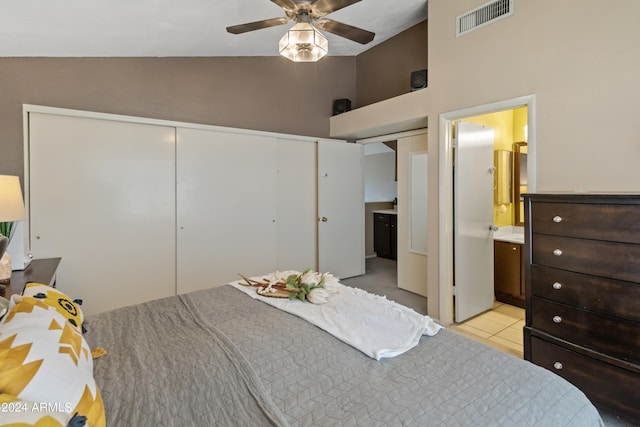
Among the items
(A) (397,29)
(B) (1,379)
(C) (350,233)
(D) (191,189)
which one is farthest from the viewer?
(C) (350,233)

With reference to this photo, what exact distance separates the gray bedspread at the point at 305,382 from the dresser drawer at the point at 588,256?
0.93m

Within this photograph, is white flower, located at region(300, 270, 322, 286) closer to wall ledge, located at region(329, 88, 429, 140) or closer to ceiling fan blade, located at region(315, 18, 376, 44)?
ceiling fan blade, located at region(315, 18, 376, 44)

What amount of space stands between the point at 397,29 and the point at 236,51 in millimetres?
2004

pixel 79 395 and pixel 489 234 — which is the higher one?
pixel 489 234

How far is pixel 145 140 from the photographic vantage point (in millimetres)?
3049

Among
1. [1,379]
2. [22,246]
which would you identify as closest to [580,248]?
[1,379]

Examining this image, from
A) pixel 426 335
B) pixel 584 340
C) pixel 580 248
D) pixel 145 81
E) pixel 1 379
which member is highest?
pixel 145 81

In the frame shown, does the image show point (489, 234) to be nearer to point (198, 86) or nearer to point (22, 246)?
point (198, 86)

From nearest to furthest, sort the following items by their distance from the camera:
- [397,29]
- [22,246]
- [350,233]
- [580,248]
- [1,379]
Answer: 1. [1,379]
2. [580,248]
3. [22,246]
4. [397,29]
5. [350,233]

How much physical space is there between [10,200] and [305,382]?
2.22 m

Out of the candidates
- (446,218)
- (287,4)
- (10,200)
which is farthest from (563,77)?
(10,200)

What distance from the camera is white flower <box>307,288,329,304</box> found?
5.79ft

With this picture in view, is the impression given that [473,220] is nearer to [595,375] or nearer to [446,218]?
[446,218]

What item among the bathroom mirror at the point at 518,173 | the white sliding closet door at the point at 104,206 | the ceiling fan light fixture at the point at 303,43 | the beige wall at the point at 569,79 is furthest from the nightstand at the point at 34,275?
the bathroom mirror at the point at 518,173
